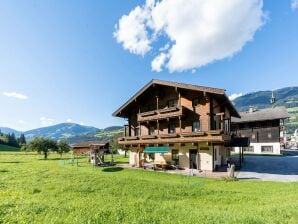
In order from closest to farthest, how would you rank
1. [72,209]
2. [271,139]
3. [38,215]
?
[38,215] → [72,209] → [271,139]

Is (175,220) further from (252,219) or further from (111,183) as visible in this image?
(111,183)

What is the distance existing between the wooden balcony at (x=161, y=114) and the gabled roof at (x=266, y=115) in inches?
1339

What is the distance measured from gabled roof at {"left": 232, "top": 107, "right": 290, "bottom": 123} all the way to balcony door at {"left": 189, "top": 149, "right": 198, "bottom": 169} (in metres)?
33.1

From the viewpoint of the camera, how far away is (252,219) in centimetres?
921

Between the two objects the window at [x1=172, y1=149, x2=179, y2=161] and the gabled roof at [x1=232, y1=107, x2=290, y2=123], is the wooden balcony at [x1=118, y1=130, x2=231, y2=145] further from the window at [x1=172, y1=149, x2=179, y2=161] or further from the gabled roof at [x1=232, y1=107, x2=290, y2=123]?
the gabled roof at [x1=232, y1=107, x2=290, y2=123]

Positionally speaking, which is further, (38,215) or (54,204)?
(54,204)

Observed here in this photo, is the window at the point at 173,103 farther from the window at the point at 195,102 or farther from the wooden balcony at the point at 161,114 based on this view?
the window at the point at 195,102

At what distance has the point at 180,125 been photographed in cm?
3073

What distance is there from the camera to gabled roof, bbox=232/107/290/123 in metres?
56.3

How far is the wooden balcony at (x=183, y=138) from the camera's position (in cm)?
2696

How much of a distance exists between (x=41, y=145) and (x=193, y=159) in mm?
45653

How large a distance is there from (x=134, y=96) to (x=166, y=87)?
4.82 m

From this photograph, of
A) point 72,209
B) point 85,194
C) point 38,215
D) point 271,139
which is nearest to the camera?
point 38,215

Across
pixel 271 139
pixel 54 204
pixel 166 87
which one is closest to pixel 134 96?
pixel 166 87
